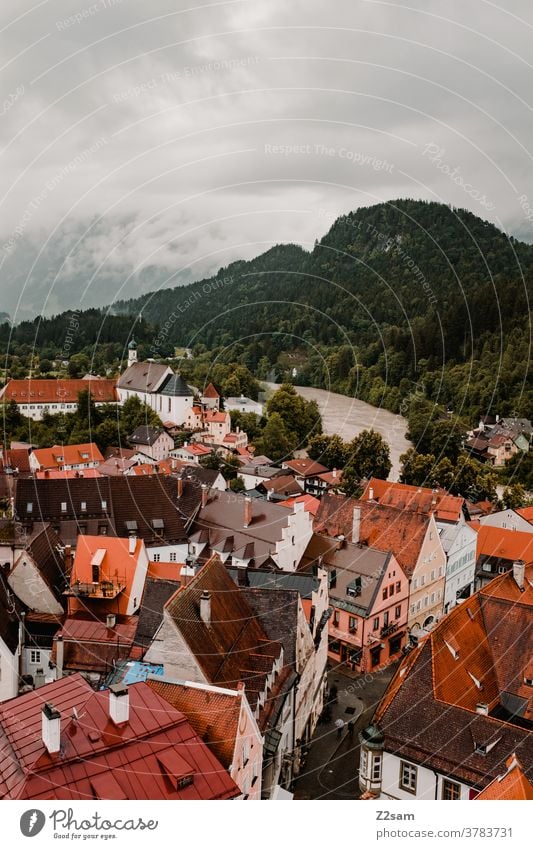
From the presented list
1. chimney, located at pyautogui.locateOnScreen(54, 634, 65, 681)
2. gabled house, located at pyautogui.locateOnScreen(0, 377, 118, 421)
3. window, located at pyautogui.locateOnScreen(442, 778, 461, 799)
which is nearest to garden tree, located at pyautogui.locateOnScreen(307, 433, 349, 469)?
gabled house, located at pyautogui.locateOnScreen(0, 377, 118, 421)

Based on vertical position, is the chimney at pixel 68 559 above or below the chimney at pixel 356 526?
below

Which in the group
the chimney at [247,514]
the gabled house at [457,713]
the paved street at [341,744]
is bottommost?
the paved street at [341,744]

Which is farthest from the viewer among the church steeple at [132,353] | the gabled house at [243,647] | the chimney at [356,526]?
the church steeple at [132,353]

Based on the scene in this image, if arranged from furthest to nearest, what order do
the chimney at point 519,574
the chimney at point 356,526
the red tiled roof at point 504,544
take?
the red tiled roof at point 504,544, the chimney at point 356,526, the chimney at point 519,574

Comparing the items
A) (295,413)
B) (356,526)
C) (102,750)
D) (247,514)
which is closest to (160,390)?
(295,413)

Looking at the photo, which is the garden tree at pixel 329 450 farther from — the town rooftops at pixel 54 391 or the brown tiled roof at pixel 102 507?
the brown tiled roof at pixel 102 507

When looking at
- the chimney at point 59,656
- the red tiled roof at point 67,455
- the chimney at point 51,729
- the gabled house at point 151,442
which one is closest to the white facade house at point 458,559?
the chimney at point 59,656

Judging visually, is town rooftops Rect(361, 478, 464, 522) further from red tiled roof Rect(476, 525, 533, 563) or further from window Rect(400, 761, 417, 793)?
window Rect(400, 761, 417, 793)

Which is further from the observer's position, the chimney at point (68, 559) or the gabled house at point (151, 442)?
the gabled house at point (151, 442)
